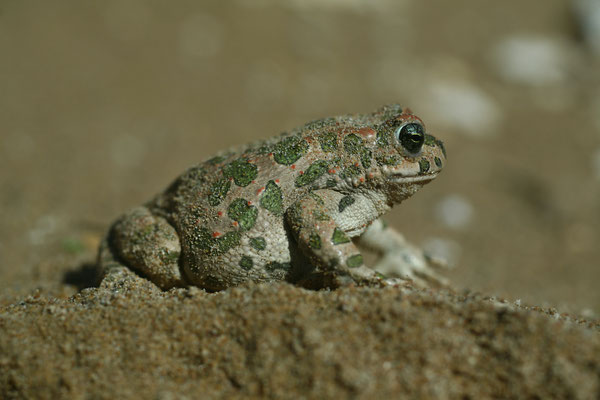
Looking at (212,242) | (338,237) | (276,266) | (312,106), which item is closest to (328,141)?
(338,237)

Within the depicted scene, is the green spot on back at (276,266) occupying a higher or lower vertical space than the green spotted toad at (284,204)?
lower

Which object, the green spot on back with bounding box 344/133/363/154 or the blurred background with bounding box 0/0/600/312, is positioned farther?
the blurred background with bounding box 0/0/600/312

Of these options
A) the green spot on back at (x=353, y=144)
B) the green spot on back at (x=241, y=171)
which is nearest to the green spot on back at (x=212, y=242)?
the green spot on back at (x=241, y=171)

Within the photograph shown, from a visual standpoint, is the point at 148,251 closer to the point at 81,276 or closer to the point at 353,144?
the point at 81,276

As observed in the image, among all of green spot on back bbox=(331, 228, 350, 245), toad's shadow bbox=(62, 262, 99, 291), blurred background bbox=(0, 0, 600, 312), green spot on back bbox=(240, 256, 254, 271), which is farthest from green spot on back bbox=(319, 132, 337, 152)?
blurred background bbox=(0, 0, 600, 312)

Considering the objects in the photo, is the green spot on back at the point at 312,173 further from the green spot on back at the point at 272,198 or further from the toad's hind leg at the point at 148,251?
the toad's hind leg at the point at 148,251

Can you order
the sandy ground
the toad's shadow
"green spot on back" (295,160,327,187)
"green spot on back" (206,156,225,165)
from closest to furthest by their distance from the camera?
the sandy ground, "green spot on back" (295,160,327,187), "green spot on back" (206,156,225,165), the toad's shadow

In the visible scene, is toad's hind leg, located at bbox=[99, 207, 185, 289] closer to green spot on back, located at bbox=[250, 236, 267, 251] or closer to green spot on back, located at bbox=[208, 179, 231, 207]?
green spot on back, located at bbox=[208, 179, 231, 207]
